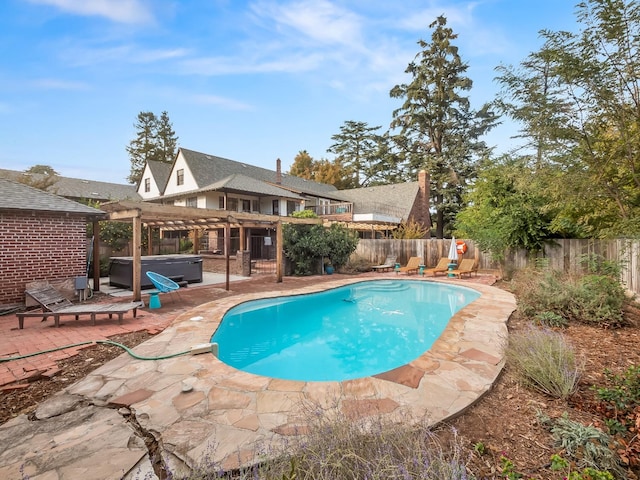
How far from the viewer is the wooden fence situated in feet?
24.1

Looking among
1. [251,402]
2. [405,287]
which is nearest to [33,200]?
[251,402]

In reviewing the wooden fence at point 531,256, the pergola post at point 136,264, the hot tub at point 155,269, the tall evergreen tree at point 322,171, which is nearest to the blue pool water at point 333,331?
the pergola post at point 136,264

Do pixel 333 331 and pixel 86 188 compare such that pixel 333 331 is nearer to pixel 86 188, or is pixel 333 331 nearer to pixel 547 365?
pixel 547 365

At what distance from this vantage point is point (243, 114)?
47.5 ft

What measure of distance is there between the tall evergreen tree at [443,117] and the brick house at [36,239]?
24.8 meters

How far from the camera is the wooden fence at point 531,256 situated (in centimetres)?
735

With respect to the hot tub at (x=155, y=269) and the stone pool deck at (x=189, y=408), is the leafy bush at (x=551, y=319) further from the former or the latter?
the hot tub at (x=155, y=269)

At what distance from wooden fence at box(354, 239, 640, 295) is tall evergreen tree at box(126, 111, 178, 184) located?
34.4m

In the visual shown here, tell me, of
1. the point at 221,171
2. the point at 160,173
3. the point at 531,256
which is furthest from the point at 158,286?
the point at 160,173

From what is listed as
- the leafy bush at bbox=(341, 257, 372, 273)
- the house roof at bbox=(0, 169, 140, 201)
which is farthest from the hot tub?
the house roof at bbox=(0, 169, 140, 201)

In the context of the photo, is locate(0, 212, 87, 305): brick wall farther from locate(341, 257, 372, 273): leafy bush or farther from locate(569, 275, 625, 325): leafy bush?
locate(569, 275, 625, 325): leafy bush

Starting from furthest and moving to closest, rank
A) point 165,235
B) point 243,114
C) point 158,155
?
point 158,155, point 165,235, point 243,114

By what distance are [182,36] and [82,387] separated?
9.35 m

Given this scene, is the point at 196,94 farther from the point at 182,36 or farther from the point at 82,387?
the point at 82,387
